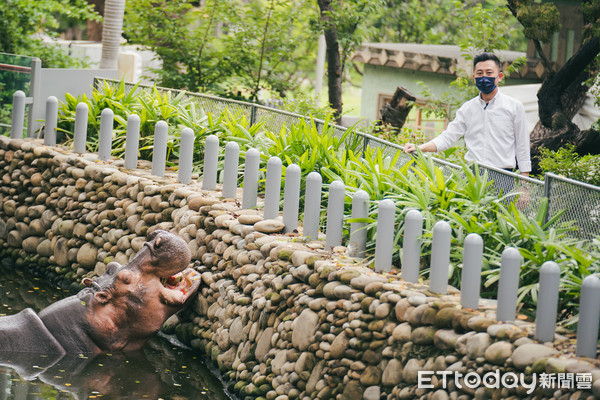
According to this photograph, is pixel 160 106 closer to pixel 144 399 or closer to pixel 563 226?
pixel 144 399

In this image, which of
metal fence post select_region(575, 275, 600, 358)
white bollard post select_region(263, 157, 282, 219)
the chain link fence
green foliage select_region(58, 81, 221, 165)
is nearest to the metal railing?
green foliage select_region(58, 81, 221, 165)

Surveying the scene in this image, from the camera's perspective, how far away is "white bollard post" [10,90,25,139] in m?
10.9

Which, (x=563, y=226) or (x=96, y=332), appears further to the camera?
(x=96, y=332)

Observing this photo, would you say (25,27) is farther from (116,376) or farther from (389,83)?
(116,376)

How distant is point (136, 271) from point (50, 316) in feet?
2.87

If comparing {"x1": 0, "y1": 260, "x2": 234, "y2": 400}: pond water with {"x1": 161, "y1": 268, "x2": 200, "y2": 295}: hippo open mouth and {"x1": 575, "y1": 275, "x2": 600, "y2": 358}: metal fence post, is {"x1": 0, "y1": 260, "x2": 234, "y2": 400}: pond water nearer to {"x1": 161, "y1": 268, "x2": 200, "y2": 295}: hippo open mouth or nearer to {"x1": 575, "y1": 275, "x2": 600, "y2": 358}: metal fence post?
{"x1": 161, "y1": 268, "x2": 200, "y2": 295}: hippo open mouth

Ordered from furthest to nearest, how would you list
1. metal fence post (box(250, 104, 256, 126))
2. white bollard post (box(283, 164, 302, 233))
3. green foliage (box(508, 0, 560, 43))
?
green foliage (box(508, 0, 560, 43)), metal fence post (box(250, 104, 256, 126)), white bollard post (box(283, 164, 302, 233))

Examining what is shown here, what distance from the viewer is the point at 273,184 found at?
24.7 feet

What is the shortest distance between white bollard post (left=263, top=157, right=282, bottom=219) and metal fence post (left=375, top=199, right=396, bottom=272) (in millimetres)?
1489

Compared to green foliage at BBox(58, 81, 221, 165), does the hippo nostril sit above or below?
below

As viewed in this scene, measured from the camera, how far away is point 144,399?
22.2 ft

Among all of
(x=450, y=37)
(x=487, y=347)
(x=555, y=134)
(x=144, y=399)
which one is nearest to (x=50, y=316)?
(x=144, y=399)

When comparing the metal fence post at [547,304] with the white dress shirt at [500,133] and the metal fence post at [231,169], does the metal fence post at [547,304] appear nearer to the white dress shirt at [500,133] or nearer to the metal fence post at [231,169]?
the white dress shirt at [500,133]

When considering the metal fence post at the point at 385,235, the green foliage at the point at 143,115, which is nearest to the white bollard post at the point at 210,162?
the green foliage at the point at 143,115
